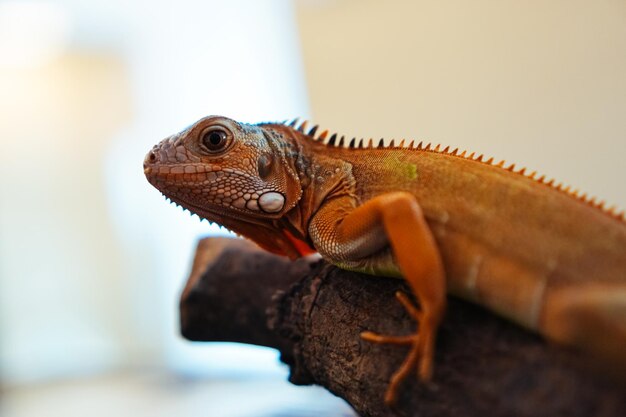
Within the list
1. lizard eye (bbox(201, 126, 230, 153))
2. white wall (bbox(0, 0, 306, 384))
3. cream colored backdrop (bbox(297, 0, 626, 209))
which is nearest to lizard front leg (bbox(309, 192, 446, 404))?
lizard eye (bbox(201, 126, 230, 153))

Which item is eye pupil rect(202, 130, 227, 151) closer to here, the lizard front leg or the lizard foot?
the lizard front leg

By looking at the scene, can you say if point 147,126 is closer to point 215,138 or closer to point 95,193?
point 95,193

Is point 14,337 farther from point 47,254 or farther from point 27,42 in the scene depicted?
point 27,42

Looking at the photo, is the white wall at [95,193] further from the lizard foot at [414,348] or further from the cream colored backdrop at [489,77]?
the lizard foot at [414,348]

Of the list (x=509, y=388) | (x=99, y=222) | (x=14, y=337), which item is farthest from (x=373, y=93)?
(x=14, y=337)

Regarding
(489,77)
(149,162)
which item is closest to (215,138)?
(149,162)

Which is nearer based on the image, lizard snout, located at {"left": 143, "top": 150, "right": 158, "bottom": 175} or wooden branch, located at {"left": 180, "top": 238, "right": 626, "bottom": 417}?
wooden branch, located at {"left": 180, "top": 238, "right": 626, "bottom": 417}
